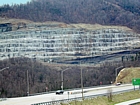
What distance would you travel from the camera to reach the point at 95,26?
164m

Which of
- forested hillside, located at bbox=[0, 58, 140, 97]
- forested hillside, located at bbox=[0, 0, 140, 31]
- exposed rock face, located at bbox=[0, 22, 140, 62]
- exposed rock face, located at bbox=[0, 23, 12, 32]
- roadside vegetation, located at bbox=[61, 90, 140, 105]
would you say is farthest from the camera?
forested hillside, located at bbox=[0, 0, 140, 31]

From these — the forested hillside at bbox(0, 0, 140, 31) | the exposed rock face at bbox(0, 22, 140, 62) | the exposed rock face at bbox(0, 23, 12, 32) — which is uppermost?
the forested hillside at bbox(0, 0, 140, 31)

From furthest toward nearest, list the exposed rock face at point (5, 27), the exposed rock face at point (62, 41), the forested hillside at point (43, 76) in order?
the exposed rock face at point (5, 27) < the exposed rock face at point (62, 41) < the forested hillside at point (43, 76)

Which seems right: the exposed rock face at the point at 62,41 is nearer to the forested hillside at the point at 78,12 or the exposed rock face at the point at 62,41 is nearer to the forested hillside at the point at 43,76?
the forested hillside at the point at 78,12

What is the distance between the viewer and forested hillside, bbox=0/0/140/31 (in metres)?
170

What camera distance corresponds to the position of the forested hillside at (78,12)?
169875 mm

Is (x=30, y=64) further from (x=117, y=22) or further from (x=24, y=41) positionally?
(x=117, y=22)

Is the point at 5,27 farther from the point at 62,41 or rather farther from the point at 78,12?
the point at 78,12

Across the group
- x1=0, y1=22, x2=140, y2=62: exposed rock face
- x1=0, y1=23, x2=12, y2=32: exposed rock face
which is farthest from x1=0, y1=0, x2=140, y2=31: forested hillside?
x1=0, y1=22, x2=140, y2=62: exposed rock face

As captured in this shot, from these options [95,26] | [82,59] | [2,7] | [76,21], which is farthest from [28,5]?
[82,59]

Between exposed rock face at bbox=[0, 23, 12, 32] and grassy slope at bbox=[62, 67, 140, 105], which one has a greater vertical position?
exposed rock face at bbox=[0, 23, 12, 32]

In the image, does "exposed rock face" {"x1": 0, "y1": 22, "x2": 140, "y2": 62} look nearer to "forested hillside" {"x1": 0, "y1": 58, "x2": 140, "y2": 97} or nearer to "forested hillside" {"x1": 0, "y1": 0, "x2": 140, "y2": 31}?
"forested hillside" {"x1": 0, "y1": 0, "x2": 140, "y2": 31}

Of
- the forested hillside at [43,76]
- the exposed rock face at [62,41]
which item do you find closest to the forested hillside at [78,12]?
the exposed rock face at [62,41]

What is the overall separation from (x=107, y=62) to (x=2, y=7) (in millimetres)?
65253
